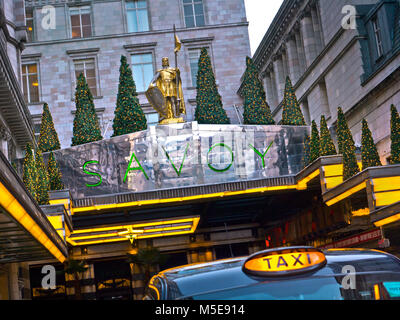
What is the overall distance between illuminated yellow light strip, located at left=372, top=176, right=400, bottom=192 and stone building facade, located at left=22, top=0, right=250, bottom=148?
3160 cm

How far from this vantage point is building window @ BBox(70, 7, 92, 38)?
5006cm

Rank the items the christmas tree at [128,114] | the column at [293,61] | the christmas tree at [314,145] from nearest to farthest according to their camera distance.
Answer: the christmas tree at [314,145], the christmas tree at [128,114], the column at [293,61]

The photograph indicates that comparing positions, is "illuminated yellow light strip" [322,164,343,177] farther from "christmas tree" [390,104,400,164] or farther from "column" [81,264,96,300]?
"column" [81,264,96,300]

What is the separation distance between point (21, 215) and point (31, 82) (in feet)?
136

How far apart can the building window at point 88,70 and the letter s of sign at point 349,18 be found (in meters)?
22.5

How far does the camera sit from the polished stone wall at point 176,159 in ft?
82.9

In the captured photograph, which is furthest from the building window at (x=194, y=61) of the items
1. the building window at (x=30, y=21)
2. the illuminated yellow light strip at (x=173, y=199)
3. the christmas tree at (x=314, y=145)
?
the christmas tree at (x=314, y=145)

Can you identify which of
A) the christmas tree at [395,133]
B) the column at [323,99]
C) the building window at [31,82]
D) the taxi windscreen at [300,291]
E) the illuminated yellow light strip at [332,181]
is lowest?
the taxi windscreen at [300,291]

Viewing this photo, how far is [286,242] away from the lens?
30.0 m

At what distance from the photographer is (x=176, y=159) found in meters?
25.5

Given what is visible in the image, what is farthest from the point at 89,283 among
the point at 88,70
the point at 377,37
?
the point at 88,70

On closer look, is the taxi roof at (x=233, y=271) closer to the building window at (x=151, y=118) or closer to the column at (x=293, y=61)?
the column at (x=293, y=61)

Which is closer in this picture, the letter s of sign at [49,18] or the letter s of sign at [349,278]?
the letter s of sign at [349,278]
